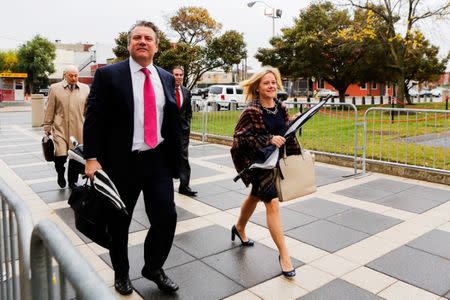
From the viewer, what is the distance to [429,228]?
4746mm

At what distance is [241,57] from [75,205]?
21739mm

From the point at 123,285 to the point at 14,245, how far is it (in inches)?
48.1

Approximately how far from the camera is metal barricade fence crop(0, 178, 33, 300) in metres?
1.70

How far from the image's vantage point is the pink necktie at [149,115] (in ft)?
9.89

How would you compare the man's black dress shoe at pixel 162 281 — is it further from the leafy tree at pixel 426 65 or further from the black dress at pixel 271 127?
the leafy tree at pixel 426 65

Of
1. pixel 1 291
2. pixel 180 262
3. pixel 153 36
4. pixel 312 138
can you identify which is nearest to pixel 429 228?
pixel 180 262

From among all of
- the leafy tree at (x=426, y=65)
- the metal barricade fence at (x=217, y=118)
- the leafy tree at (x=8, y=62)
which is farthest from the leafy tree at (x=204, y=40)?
the leafy tree at (x=8, y=62)

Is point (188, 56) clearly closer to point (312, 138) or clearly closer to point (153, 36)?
point (312, 138)

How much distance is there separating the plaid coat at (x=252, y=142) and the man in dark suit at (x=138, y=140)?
61cm

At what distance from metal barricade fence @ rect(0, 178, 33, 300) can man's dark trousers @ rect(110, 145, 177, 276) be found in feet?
2.81

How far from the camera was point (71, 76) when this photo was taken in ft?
19.4

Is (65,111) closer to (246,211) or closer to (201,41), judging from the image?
(246,211)

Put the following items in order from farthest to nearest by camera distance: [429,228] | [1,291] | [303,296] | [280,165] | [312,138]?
1. [312,138]
2. [429,228]
3. [280,165]
4. [303,296]
5. [1,291]

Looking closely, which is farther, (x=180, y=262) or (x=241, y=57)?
(x=241, y=57)
